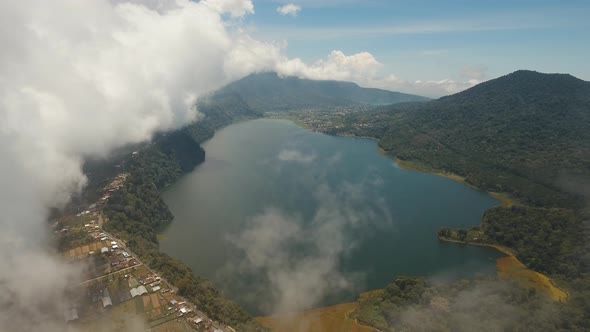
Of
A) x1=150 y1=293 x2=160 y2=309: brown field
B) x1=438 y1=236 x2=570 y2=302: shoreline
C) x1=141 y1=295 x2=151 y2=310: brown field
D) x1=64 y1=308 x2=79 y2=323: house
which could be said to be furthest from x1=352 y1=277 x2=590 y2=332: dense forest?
x1=64 y1=308 x2=79 y2=323: house

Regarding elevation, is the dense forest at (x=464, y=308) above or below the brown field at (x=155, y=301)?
below

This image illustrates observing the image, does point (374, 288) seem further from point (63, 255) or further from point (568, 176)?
point (568, 176)

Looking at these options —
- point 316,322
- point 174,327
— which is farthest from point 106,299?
point 316,322

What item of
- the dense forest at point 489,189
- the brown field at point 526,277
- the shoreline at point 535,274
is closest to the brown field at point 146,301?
the dense forest at point 489,189

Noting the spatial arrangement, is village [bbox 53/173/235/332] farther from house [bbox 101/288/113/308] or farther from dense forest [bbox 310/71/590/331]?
dense forest [bbox 310/71/590/331]

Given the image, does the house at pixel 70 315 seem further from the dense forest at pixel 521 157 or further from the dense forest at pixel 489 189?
the dense forest at pixel 521 157
